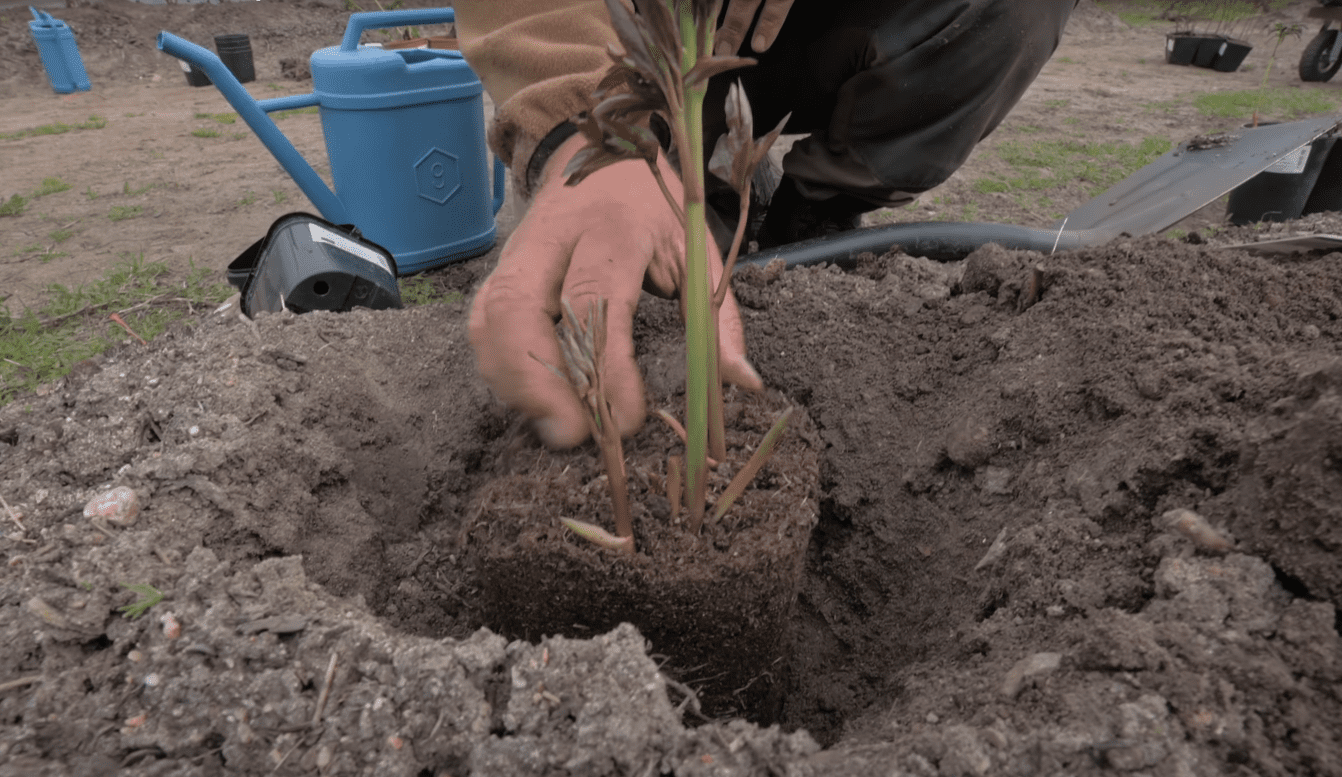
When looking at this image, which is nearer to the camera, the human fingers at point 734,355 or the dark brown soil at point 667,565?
the dark brown soil at point 667,565

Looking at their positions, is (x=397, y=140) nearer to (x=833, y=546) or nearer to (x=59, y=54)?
(x=833, y=546)

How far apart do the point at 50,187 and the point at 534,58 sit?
403cm

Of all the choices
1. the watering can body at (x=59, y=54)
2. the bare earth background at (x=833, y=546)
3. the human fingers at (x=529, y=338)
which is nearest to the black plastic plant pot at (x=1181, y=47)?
the bare earth background at (x=833, y=546)

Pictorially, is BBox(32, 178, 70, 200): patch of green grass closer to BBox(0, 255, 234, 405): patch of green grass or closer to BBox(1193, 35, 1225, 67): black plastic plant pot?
BBox(0, 255, 234, 405): patch of green grass

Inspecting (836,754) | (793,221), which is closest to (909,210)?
(793,221)

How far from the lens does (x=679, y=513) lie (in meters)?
0.99

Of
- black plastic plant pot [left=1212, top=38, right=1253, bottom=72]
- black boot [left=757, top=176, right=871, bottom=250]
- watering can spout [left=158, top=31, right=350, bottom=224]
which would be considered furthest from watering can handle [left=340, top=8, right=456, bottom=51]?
black plastic plant pot [left=1212, top=38, right=1253, bottom=72]

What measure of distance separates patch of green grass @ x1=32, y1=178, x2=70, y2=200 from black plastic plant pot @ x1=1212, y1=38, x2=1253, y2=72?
10.3m

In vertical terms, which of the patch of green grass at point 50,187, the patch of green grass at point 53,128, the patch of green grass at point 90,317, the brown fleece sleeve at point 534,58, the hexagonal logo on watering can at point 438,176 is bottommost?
the patch of green grass at point 53,128

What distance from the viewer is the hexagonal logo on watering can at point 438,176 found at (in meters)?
2.79

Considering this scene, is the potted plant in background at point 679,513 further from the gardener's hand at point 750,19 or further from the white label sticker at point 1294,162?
the white label sticker at point 1294,162

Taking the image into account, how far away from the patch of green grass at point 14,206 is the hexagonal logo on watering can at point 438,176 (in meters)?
2.59

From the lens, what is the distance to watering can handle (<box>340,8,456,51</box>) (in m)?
2.51

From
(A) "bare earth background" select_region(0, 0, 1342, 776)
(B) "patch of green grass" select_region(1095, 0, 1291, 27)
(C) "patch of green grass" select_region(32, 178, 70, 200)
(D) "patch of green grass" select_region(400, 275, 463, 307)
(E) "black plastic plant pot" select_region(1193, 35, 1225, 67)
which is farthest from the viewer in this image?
(B) "patch of green grass" select_region(1095, 0, 1291, 27)
